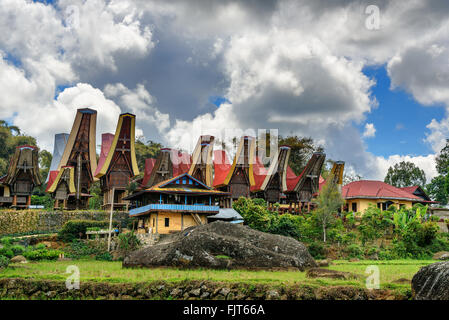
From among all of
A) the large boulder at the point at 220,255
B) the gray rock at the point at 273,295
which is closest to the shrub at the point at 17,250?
the large boulder at the point at 220,255

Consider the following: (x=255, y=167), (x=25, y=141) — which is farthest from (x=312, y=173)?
(x=25, y=141)

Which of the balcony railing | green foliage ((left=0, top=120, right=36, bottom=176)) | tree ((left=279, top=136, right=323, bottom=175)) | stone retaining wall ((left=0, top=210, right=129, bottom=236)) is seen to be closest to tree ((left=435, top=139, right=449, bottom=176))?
tree ((left=279, top=136, right=323, bottom=175))

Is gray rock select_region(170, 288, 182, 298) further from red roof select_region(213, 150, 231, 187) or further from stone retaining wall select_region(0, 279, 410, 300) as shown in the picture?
red roof select_region(213, 150, 231, 187)

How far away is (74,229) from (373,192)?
89.6 feet

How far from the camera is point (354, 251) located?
2925 cm

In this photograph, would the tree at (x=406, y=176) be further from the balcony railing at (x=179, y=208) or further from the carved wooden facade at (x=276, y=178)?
the balcony railing at (x=179, y=208)

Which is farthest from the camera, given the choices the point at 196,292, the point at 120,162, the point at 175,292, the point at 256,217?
the point at 120,162

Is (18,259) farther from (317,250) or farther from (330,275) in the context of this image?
(317,250)

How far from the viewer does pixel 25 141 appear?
5597 cm

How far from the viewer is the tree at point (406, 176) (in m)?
55.9

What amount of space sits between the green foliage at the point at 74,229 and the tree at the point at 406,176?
4008cm

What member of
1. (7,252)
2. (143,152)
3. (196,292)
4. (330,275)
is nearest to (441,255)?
(330,275)

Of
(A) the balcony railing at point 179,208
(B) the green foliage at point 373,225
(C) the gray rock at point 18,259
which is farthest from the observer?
(B) the green foliage at point 373,225

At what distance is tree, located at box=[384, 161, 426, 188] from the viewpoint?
55875 millimetres
